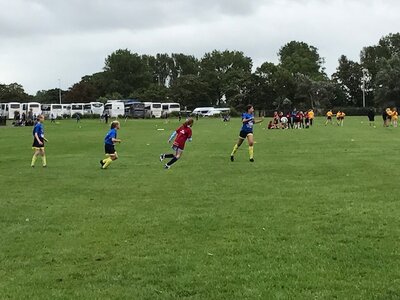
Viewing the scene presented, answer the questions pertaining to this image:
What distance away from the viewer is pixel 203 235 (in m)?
8.58

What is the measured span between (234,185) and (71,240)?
20.8ft

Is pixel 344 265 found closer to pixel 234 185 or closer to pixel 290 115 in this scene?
pixel 234 185

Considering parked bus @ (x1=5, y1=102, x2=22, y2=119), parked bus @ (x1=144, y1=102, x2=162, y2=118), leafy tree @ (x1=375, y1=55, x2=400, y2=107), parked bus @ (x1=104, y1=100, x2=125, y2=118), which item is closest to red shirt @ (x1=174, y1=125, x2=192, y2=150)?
parked bus @ (x1=144, y1=102, x2=162, y2=118)

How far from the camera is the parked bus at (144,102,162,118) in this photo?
9625 centimetres

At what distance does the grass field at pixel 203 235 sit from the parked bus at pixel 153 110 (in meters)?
79.4

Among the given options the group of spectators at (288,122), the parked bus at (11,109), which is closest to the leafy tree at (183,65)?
the parked bus at (11,109)

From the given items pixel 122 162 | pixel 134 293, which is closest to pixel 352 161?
pixel 122 162

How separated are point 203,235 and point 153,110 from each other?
9090cm

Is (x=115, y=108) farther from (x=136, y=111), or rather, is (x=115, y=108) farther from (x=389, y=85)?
(x=389, y=85)

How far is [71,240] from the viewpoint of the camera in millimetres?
8523

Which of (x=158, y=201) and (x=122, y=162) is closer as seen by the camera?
(x=158, y=201)

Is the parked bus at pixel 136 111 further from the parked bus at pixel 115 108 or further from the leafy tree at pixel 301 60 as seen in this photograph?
the leafy tree at pixel 301 60

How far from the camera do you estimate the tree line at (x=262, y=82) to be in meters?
118

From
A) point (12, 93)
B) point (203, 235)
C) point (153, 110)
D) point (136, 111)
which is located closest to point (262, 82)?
point (153, 110)
